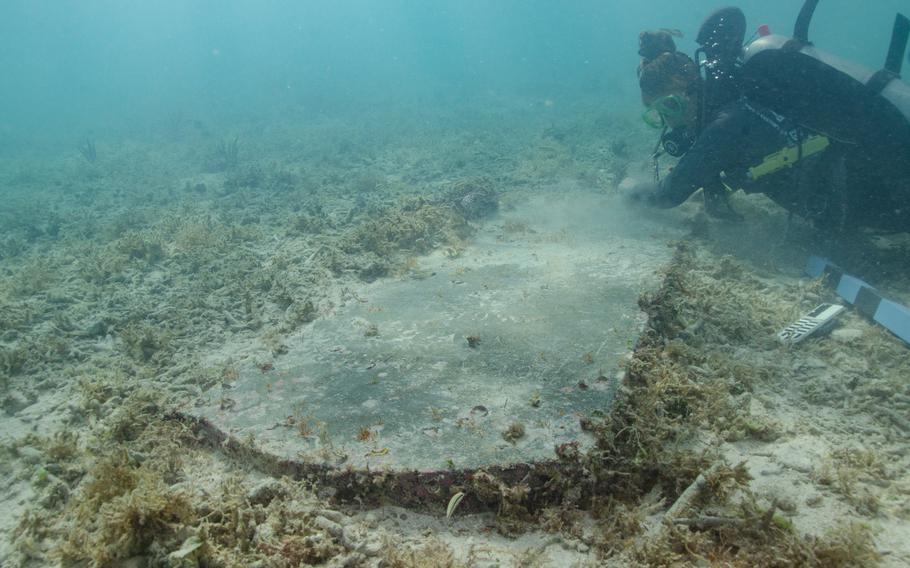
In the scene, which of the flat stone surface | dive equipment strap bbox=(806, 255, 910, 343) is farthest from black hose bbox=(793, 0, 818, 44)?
the flat stone surface

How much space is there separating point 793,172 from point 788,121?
0.64m

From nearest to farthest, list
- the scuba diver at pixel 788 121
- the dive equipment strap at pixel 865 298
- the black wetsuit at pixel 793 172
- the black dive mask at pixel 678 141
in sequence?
1. the dive equipment strap at pixel 865 298
2. the scuba diver at pixel 788 121
3. the black wetsuit at pixel 793 172
4. the black dive mask at pixel 678 141

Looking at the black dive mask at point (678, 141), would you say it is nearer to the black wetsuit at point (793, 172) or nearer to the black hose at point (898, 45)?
the black wetsuit at point (793, 172)

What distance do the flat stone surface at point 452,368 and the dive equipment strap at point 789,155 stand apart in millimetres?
1465

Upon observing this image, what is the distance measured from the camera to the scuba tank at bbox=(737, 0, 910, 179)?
5.14 m

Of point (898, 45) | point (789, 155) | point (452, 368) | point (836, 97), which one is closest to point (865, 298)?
point (789, 155)

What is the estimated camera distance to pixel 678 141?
6785 millimetres

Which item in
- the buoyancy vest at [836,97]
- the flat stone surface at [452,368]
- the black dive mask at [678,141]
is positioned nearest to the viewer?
the flat stone surface at [452,368]

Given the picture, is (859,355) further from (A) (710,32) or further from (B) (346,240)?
(B) (346,240)

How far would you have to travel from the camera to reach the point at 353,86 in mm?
35594

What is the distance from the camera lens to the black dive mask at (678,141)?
6672mm

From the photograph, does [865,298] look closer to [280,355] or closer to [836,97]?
[836,97]

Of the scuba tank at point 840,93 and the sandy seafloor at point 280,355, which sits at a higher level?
the scuba tank at point 840,93

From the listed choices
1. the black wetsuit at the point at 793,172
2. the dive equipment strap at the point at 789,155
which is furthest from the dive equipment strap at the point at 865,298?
the dive equipment strap at the point at 789,155
